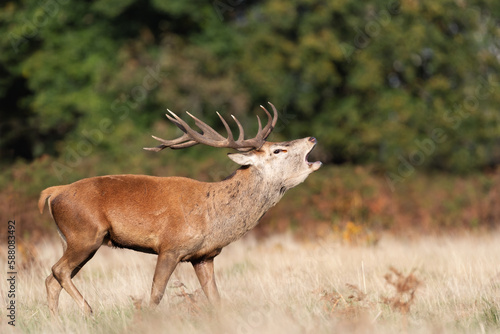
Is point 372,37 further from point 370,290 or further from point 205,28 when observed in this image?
point 370,290

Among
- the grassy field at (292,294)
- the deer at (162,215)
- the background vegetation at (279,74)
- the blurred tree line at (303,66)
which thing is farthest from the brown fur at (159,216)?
the blurred tree line at (303,66)

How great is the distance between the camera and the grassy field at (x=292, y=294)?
539 centimetres

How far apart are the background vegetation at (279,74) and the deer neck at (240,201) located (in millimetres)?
14102

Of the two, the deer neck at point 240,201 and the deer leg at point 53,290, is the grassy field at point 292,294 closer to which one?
the deer leg at point 53,290

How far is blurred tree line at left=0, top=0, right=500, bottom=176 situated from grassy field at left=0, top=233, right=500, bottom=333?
12.7 meters

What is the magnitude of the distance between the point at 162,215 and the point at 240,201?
0.80 metres

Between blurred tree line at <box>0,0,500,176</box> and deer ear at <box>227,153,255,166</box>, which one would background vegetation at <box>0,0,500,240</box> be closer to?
blurred tree line at <box>0,0,500,176</box>

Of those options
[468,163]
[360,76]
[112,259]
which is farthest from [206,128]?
[468,163]

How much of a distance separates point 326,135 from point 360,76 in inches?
89.4

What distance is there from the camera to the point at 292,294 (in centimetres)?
692

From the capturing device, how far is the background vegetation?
22.4 m

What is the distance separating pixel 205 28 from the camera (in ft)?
82.1

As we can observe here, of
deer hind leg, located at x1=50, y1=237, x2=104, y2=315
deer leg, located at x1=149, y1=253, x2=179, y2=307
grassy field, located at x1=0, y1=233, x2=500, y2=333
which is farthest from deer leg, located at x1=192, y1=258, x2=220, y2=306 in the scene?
deer hind leg, located at x1=50, y1=237, x2=104, y2=315

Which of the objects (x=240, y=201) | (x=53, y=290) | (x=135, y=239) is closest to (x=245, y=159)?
(x=240, y=201)
